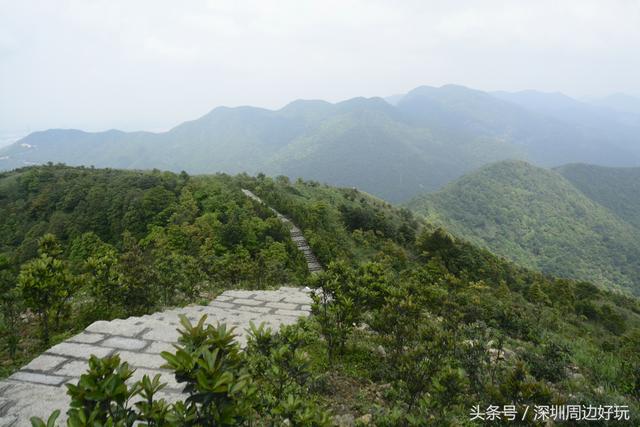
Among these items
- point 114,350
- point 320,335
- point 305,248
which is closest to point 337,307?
point 320,335

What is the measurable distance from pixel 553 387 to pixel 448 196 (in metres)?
82.3

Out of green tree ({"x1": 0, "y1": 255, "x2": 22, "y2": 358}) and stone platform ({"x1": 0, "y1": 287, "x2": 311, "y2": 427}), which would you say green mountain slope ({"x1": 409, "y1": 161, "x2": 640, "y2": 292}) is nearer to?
stone platform ({"x1": 0, "y1": 287, "x2": 311, "y2": 427})

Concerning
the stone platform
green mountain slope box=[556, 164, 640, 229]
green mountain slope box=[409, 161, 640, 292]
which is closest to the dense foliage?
the stone platform

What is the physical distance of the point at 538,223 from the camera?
76.8 metres

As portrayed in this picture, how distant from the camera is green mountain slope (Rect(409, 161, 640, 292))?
63.9 meters

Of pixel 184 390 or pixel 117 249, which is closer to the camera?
pixel 184 390

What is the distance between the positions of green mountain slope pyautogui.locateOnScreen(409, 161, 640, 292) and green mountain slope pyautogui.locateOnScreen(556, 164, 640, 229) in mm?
27638

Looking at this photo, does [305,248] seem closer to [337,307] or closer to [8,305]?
[337,307]

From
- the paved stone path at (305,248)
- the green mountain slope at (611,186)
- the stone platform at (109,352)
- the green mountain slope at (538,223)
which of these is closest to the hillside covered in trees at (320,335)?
the paved stone path at (305,248)

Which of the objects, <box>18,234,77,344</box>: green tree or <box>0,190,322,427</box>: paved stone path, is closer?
<box>0,190,322,427</box>: paved stone path

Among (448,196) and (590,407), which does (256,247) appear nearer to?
(590,407)

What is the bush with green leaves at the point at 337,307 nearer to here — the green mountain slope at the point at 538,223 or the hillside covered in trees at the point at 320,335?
the hillside covered in trees at the point at 320,335

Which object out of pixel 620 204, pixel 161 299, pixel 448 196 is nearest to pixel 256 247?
pixel 161 299

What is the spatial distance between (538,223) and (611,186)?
6742 centimetres
